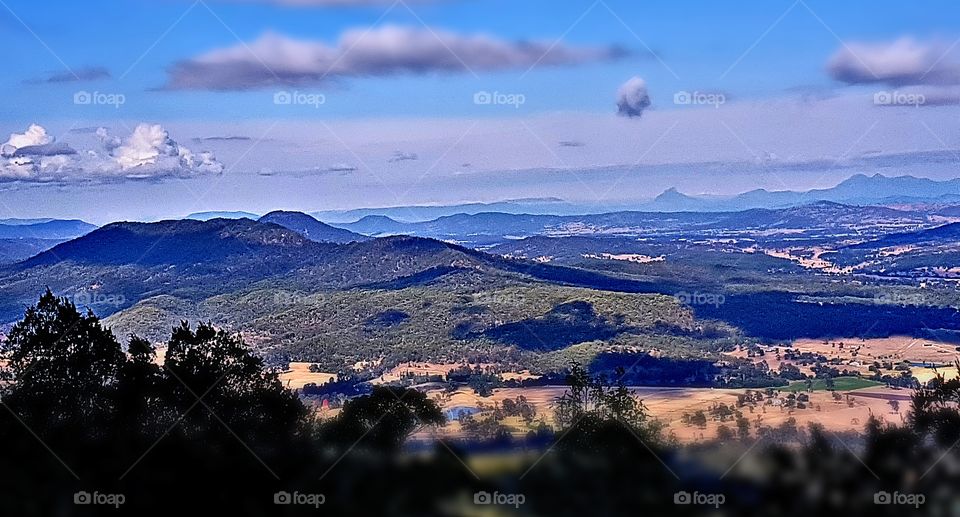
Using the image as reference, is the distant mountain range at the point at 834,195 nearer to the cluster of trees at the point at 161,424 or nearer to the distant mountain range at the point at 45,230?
the distant mountain range at the point at 45,230

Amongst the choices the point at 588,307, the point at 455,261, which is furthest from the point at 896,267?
the point at 455,261

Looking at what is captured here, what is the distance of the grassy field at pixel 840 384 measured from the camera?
2440cm

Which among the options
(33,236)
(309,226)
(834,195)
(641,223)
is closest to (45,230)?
(33,236)

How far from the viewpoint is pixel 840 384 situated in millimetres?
26547

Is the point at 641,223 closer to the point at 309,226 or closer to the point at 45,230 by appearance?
the point at 309,226

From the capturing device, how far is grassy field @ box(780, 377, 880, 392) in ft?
80.0

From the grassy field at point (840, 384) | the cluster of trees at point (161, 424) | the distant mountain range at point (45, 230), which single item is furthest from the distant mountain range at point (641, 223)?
the cluster of trees at point (161, 424)

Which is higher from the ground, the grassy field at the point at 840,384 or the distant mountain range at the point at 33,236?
the distant mountain range at the point at 33,236

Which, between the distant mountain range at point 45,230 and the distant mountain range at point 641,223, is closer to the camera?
the distant mountain range at point 45,230

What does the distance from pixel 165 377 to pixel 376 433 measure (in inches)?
163

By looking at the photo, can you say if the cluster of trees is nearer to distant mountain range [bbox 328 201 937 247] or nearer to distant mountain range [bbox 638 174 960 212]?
distant mountain range [bbox 328 201 937 247]

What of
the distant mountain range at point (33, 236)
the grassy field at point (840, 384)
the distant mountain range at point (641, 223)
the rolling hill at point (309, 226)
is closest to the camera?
the grassy field at point (840, 384)

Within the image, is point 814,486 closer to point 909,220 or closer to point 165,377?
point 165,377

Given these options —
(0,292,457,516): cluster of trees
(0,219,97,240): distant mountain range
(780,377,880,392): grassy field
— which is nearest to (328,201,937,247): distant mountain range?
(0,219,97,240): distant mountain range
